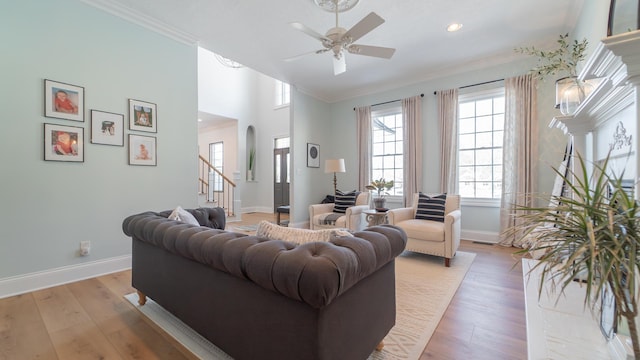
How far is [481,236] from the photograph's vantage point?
432cm

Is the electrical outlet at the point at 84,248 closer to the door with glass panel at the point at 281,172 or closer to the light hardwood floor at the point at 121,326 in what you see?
the light hardwood floor at the point at 121,326

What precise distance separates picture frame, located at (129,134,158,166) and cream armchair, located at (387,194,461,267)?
315 cm

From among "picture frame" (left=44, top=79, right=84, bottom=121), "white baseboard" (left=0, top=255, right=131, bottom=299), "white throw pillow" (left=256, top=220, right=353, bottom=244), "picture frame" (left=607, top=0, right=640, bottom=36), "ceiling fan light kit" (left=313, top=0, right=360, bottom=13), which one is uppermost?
"ceiling fan light kit" (left=313, top=0, right=360, bottom=13)

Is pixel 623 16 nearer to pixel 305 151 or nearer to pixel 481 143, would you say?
pixel 481 143

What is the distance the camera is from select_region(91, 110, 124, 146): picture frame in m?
2.86

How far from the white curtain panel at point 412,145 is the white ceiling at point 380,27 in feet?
2.04

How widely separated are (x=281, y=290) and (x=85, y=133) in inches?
120

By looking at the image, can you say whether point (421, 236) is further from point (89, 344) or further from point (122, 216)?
point (122, 216)

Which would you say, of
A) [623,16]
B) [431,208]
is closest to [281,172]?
[431,208]

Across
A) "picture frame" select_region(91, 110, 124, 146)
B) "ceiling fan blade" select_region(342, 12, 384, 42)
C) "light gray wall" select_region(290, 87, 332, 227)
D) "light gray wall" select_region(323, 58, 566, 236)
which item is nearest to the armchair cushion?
"light gray wall" select_region(323, 58, 566, 236)

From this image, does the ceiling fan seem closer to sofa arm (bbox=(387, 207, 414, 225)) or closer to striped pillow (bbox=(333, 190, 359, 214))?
sofa arm (bbox=(387, 207, 414, 225))

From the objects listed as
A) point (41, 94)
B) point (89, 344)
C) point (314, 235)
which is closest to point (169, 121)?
point (41, 94)

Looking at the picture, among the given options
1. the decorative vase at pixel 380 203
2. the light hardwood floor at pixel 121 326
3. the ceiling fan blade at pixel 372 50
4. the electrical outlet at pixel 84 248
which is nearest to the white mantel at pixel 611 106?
the light hardwood floor at pixel 121 326

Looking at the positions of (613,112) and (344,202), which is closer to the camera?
(613,112)
